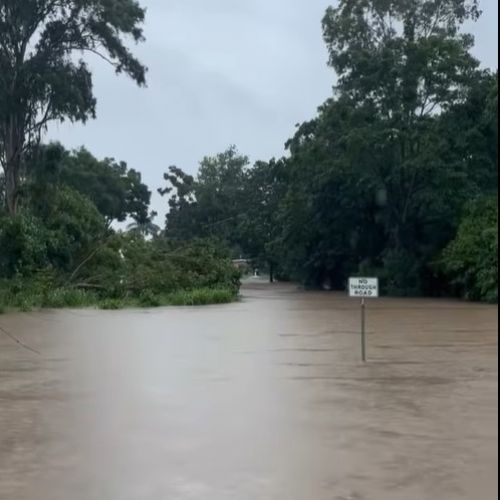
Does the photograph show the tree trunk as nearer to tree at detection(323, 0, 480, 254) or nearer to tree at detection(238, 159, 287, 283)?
tree at detection(323, 0, 480, 254)

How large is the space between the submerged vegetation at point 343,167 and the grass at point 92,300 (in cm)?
11

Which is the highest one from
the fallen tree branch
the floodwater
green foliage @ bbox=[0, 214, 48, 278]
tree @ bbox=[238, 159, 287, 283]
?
tree @ bbox=[238, 159, 287, 283]

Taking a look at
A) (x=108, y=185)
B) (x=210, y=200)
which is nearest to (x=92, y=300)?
(x=108, y=185)

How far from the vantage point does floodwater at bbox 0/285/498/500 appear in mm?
7312

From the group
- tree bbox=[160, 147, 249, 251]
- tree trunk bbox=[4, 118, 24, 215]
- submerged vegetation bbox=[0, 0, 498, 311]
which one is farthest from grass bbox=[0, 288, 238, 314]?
tree bbox=[160, 147, 249, 251]

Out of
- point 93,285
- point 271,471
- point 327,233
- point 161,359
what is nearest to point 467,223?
point 327,233

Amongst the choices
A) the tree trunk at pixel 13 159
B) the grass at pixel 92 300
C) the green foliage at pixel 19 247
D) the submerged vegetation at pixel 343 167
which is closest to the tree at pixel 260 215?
the submerged vegetation at pixel 343 167

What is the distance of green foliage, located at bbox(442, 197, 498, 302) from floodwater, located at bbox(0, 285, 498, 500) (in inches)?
695

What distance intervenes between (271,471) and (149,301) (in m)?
26.8

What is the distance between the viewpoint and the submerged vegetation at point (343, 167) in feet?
122

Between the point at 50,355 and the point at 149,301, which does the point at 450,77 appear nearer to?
the point at 149,301

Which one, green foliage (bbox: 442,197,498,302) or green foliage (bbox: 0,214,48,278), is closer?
green foliage (bbox: 0,214,48,278)

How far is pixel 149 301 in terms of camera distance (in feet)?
112

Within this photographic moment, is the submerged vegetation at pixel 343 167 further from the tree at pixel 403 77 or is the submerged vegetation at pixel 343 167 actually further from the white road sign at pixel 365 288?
the white road sign at pixel 365 288
